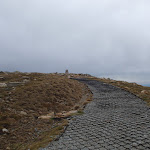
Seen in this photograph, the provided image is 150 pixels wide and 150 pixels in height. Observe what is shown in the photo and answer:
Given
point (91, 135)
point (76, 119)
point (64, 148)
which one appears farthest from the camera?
point (76, 119)

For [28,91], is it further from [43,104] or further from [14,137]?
[14,137]

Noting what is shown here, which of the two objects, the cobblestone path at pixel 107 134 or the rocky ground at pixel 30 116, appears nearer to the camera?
the cobblestone path at pixel 107 134

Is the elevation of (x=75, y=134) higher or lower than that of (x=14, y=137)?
higher

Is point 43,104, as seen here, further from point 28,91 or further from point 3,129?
point 3,129

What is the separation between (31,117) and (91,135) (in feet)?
18.4

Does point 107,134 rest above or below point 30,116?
above

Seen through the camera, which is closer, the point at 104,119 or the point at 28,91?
the point at 104,119

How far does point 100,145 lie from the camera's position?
6438 mm

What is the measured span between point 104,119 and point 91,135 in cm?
278

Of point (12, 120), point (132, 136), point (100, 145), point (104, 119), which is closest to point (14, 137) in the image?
point (12, 120)

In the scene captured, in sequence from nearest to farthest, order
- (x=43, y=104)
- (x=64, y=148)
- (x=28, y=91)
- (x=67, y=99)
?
(x=64, y=148)
(x=43, y=104)
(x=28, y=91)
(x=67, y=99)

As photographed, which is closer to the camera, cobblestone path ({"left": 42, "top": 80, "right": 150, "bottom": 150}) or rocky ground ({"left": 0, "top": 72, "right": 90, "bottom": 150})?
cobblestone path ({"left": 42, "top": 80, "right": 150, "bottom": 150})

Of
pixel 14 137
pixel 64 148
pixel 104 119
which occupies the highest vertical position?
pixel 104 119

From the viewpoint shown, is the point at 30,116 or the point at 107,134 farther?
the point at 30,116
